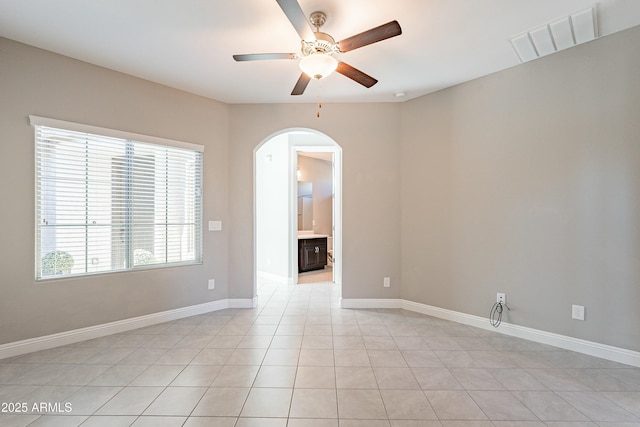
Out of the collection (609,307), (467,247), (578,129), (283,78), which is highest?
(283,78)

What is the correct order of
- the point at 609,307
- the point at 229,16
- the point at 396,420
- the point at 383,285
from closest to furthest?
the point at 396,420, the point at 229,16, the point at 609,307, the point at 383,285

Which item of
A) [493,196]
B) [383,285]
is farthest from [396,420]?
[493,196]

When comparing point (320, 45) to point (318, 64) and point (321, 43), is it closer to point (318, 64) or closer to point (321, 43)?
point (321, 43)

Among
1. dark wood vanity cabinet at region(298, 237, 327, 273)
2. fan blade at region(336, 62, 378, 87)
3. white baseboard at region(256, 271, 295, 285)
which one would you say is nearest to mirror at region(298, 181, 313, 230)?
dark wood vanity cabinet at region(298, 237, 327, 273)

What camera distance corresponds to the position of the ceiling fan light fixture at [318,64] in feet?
6.61

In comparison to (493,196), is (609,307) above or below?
below

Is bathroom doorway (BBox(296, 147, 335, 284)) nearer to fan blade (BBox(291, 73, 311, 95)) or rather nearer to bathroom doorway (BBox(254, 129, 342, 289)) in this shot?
bathroom doorway (BBox(254, 129, 342, 289))

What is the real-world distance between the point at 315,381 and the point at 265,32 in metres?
2.87

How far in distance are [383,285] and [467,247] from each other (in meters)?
1.20

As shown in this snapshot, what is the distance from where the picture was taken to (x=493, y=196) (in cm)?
312

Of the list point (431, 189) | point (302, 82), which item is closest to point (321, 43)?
point (302, 82)

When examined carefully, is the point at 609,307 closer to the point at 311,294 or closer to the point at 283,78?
the point at 311,294

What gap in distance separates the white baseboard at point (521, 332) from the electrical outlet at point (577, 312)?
0.68 feet

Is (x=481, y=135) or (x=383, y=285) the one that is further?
(x=383, y=285)
